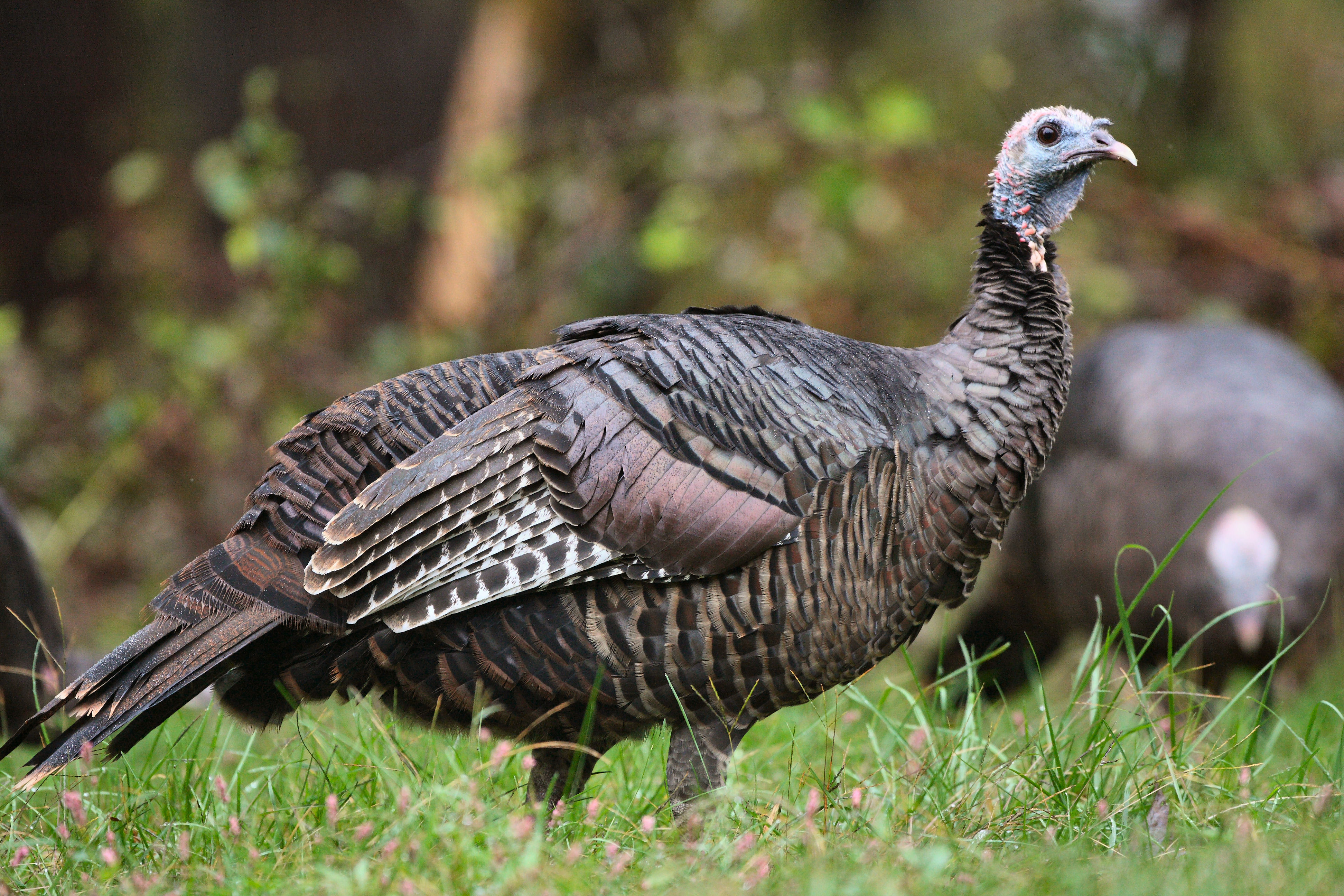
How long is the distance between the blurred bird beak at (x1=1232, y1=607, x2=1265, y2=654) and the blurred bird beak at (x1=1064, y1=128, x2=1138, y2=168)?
2076 mm

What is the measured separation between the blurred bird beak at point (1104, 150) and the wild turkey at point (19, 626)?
334 centimetres

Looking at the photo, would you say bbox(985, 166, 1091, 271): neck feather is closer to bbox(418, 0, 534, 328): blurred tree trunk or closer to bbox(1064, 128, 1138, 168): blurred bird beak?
bbox(1064, 128, 1138, 168): blurred bird beak

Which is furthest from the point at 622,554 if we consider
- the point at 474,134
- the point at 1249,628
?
the point at 474,134

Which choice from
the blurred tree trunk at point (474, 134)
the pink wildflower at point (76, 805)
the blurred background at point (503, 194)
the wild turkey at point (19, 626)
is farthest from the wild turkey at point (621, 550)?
the blurred tree trunk at point (474, 134)

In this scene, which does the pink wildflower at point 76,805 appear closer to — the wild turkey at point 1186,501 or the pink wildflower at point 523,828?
the pink wildflower at point 523,828

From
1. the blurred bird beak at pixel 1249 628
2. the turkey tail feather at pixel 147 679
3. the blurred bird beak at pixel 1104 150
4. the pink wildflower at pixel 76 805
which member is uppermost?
the blurred bird beak at pixel 1104 150

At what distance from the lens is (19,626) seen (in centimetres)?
406

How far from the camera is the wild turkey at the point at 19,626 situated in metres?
3.99

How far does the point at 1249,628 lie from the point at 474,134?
5.66m

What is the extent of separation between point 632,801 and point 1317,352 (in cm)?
540

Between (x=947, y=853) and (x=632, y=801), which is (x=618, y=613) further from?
(x=947, y=853)

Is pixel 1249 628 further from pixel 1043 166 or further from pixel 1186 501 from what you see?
pixel 1043 166

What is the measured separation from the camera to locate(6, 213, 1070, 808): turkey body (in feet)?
9.68

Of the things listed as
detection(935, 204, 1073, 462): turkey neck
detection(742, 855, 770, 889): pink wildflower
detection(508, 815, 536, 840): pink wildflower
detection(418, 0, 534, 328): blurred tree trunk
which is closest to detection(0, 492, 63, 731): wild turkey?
detection(508, 815, 536, 840): pink wildflower
